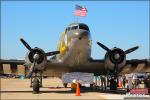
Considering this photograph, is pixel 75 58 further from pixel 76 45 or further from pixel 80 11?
pixel 80 11

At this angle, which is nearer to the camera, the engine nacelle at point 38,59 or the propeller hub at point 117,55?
the engine nacelle at point 38,59

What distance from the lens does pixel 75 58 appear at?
23797 mm

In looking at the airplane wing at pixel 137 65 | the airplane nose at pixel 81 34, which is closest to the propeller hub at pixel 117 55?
the airplane wing at pixel 137 65

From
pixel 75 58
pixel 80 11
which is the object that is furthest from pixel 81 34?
pixel 80 11

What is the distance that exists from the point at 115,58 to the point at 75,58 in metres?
2.76

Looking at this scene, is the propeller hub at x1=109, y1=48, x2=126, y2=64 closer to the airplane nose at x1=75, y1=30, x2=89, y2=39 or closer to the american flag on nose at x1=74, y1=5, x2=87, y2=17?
the airplane nose at x1=75, y1=30, x2=89, y2=39

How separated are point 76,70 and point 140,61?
4.96 m

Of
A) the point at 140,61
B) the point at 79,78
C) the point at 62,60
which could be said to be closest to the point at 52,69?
the point at 62,60

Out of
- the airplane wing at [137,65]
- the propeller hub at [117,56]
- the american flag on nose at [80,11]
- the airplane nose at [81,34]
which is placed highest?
the american flag on nose at [80,11]

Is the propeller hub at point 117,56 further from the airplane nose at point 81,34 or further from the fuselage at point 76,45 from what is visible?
the airplane nose at point 81,34

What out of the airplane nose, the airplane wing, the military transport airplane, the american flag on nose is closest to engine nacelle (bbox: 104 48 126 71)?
the military transport airplane

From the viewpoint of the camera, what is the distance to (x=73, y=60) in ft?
79.2

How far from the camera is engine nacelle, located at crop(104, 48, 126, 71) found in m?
23.9

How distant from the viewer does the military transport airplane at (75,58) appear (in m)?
22.6
